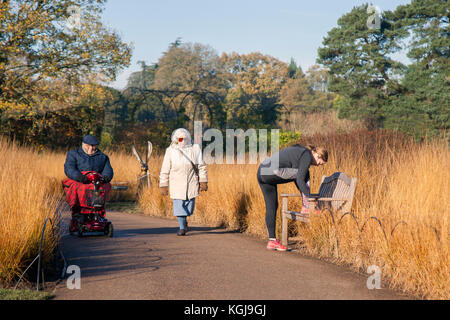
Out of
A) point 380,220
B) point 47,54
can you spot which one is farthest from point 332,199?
point 47,54

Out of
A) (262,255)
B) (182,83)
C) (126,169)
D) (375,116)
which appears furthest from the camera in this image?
(182,83)

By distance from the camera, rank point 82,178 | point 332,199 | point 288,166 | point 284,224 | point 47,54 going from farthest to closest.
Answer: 1. point 47,54
2. point 82,178
3. point 284,224
4. point 288,166
5. point 332,199

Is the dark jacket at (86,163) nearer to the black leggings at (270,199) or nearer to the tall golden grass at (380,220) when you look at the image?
the black leggings at (270,199)

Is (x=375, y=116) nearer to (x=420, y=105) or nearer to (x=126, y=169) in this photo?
(x=420, y=105)

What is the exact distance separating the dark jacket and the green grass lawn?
138 inches

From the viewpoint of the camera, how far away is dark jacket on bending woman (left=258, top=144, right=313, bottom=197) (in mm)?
7371

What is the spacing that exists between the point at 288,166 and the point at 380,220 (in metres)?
1.63

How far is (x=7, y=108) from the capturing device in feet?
60.2

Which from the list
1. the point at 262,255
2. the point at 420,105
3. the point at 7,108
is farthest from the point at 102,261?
the point at 420,105

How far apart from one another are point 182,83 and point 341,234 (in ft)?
190

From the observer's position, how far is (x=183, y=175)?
9180 millimetres

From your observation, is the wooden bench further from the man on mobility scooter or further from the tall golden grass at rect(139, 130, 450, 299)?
the man on mobility scooter

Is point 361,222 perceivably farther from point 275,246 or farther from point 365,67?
point 365,67

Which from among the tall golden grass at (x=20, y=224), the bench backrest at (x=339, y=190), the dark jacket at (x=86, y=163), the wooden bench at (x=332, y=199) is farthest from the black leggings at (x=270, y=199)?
the tall golden grass at (x=20, y=224)
